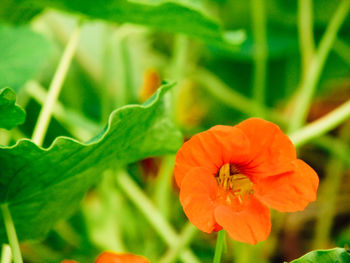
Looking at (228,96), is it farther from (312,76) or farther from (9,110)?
(9,110)

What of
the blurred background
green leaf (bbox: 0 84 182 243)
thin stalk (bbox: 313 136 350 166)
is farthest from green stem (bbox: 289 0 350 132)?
green leaf (bbox: 0 84 182 243)

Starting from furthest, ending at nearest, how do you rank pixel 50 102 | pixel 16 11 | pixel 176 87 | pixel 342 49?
pixel 342 49 < pixel 176 87 < pixel 16 11 < pixel 50 102

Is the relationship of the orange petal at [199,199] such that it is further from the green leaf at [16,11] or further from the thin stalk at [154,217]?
the green leaf at [16,11]


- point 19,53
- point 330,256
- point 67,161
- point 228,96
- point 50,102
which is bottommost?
point 330,256

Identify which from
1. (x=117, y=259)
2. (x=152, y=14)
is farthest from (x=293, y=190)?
(x=152, y=14)

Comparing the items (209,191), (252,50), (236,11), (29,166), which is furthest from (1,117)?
(236,11)

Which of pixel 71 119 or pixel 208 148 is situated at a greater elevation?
pixel 71 119

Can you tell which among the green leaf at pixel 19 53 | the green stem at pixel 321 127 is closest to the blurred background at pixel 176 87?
the green leaf at pixel 19 53
